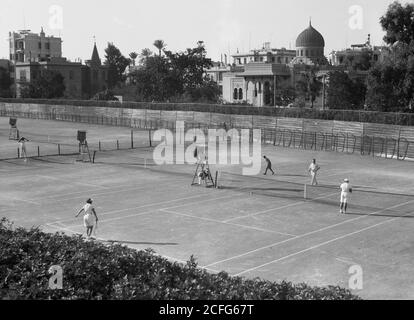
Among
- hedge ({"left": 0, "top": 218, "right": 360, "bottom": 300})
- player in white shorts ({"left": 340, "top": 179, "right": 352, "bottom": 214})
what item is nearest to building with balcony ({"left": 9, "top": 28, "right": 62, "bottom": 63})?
player in white shorts ({"left": 340, "top": 179, "right": 352, "bottom": 214})

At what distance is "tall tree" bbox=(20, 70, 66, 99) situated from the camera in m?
122

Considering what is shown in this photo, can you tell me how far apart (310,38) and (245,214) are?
410ft

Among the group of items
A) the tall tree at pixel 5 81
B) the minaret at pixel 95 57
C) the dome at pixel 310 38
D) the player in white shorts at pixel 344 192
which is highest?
the dome at pixel 310 38

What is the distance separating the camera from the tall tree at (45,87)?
399 ft

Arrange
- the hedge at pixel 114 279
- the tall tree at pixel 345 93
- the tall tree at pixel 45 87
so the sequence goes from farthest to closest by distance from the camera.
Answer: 1. the tall tree at pixel 45 87
2. the tall tree at pixel 345 93
3. the hedge at pixel 114 279

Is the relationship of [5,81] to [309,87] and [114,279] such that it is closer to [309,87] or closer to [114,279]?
[309,87]

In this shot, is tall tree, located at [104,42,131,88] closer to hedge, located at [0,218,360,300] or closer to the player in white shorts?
the player in white shorts

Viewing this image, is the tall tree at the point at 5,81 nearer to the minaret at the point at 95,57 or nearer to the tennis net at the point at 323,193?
the minaret at the point at 95,57

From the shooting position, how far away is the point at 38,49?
158 m

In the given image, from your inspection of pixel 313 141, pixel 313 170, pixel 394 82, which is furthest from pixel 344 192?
pixel 394 82

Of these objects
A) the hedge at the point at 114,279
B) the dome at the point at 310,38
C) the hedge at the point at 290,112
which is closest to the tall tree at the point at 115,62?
the dome at the point at 310,38

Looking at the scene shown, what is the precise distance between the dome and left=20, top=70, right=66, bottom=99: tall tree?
61737 mm

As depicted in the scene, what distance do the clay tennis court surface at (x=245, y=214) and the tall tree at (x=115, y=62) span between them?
117 m
